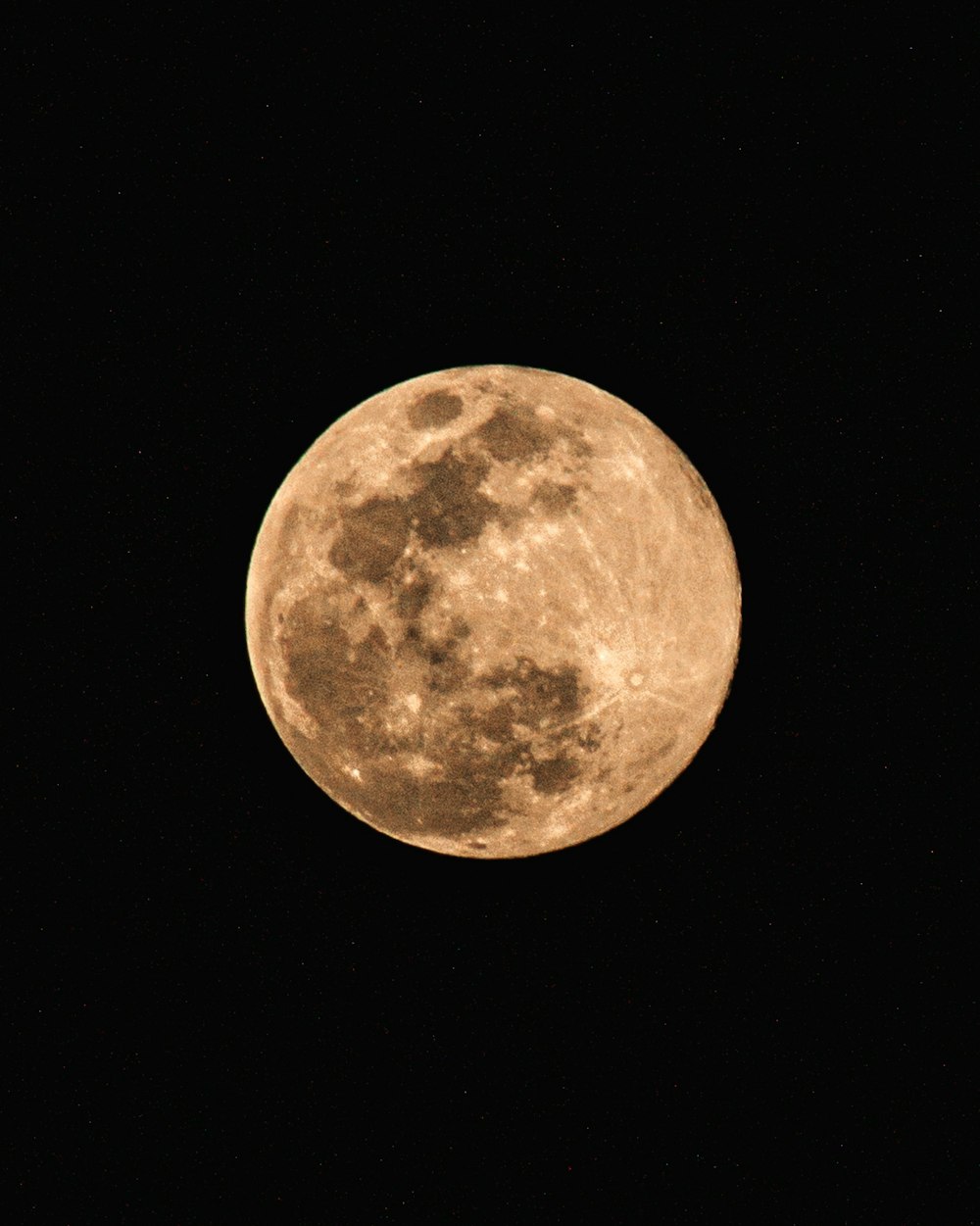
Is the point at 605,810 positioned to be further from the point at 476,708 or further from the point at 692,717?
the point at 476,708

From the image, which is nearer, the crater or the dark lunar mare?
the dark lunar mare

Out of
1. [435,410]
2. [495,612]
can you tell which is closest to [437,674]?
[495,612]

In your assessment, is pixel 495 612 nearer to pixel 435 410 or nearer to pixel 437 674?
pixel 437 674

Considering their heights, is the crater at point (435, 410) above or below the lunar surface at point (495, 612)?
above

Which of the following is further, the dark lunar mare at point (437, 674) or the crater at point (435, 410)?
the crater at point (435, 410)

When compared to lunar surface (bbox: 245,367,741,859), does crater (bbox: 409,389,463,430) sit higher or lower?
higher

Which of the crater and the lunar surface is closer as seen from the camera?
the lunar surface

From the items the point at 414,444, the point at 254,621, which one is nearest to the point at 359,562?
the point at 414,444
